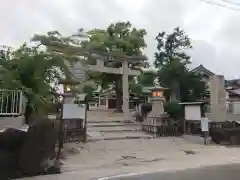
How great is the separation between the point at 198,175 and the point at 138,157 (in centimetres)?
359

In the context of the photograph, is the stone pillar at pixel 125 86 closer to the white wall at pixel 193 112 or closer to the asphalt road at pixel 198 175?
the white wall at pixel 193 112

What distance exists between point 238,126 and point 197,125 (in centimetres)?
236

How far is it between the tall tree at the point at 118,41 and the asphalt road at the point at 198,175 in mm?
17884

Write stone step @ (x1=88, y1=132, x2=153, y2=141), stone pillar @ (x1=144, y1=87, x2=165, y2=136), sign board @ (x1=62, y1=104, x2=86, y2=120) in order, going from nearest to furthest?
sign board @ (x1=62, y1=104, x2=86, y2=120)
stone step @ (x1=88, y1=132, x2=153, y2=141)
stone pillar @ (x1=144, y1=87, x2=165, y2=136)

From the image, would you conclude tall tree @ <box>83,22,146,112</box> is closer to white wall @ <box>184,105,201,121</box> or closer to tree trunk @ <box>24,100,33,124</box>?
white wall @ <box>184,105,201,121</box>

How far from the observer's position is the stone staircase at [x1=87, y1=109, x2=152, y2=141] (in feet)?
A: 50.6

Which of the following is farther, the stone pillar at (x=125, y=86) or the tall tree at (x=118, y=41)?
the tall tree at (x=118, y=41)

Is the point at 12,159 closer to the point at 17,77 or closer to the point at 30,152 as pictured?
the point at 30,152

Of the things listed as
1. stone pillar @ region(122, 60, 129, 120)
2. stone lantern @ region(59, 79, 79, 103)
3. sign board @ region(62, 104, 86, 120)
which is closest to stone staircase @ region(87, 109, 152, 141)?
sign board @ region(62, 104, 86, 120)

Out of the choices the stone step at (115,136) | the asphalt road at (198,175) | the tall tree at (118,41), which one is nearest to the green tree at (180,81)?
the tall tree at (118,41)

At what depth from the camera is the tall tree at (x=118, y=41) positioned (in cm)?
2830

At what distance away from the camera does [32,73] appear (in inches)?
445

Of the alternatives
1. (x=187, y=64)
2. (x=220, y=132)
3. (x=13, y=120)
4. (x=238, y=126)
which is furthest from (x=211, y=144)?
(x=187, y=64)

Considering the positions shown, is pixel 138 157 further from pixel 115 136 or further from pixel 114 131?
pixel 114 131
